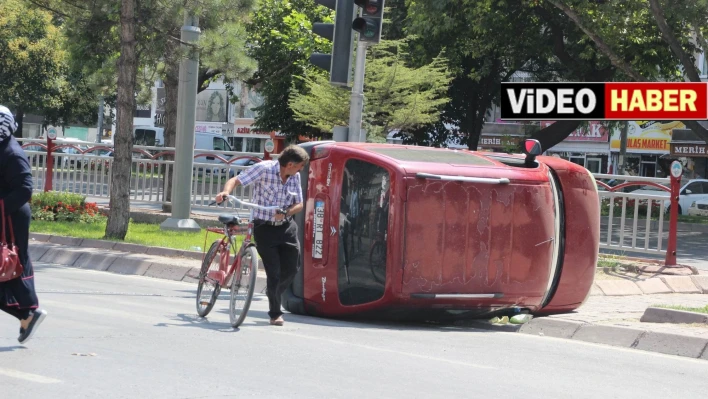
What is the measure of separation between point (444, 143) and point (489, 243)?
2700 centimetres

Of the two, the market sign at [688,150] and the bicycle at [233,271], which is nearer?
the bicycle at [233,271]

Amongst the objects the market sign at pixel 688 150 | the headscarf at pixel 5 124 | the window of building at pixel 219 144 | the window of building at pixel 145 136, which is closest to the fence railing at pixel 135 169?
the headscarf at pixel 5 124

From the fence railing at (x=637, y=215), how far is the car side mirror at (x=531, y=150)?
4837 mm

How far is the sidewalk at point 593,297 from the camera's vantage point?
30.9 feet

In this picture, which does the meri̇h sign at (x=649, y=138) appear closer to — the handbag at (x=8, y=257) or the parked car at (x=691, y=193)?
the parked car at (x=691, y=193)

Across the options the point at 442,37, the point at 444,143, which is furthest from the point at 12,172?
the point at 444,143

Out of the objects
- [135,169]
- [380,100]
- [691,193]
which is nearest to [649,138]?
[691,193]

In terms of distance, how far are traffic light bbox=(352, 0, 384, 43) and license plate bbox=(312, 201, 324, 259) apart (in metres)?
3.33

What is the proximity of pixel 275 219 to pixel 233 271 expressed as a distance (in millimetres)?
558

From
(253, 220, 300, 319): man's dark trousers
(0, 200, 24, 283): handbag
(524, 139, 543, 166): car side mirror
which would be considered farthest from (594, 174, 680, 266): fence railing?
(0, 200, 24, 283): handbag

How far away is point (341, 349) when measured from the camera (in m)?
7.94

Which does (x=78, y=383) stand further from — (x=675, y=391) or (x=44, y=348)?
(x=675, y=391)

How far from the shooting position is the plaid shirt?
30.0 feet

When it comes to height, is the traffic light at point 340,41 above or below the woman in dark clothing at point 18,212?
above
